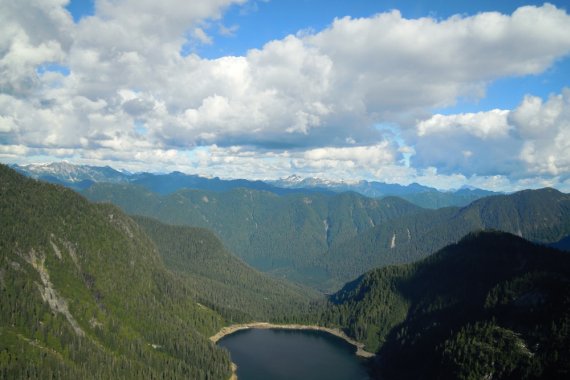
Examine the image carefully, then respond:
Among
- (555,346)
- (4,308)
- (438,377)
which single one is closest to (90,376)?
(4,308)

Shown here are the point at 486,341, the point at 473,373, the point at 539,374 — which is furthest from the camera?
the point at 486,341

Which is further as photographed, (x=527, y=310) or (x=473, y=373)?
(x=527, y=310)

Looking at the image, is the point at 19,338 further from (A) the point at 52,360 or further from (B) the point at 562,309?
(B) the point at 562,309

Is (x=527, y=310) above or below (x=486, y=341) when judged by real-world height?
above

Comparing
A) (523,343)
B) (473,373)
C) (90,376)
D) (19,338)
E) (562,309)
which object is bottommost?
(90,376)

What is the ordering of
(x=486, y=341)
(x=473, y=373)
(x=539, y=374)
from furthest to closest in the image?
(x=486, y=341)
(x=473, y=373)
(x=539, y=374)

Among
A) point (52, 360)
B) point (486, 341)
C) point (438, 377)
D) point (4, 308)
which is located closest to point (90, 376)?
point (52, 360)

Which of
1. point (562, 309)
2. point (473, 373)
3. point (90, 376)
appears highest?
point (562, 309)

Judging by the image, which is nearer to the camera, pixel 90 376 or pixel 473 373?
pixel 473 373

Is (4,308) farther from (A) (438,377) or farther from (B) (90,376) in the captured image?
(A) (438,377)
